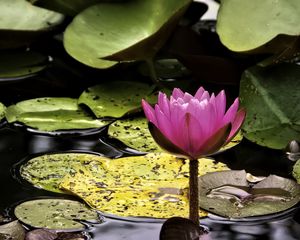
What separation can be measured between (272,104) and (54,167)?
60 cm

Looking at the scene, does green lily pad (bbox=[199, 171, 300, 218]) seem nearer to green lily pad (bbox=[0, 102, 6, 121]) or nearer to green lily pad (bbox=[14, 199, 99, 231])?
green lily pad (bbox=[14, 199, 99, 231])

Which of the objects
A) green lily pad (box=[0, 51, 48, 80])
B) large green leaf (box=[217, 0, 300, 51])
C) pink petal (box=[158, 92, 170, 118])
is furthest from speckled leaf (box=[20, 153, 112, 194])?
green lily pad (box=[0, 51, 48, 80])

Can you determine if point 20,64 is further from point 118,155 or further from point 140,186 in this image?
point 140,186

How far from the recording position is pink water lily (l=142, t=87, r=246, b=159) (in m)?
1.37

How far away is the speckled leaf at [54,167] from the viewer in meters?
1.69

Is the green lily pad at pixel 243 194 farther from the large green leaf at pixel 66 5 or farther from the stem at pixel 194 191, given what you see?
the large green leaf at pixel 66 5

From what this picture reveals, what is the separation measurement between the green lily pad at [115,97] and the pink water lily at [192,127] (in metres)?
0.68

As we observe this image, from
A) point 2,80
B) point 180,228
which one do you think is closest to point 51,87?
point 2,80

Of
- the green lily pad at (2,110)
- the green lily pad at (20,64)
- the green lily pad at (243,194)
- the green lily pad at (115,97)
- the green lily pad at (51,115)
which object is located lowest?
the green lily pad at (20,64)

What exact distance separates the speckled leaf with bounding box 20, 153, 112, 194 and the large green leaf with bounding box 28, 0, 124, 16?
696 mm

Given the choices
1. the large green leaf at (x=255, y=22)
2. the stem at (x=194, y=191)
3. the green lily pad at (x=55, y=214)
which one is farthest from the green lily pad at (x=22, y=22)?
the stem at (x=194, y=191)

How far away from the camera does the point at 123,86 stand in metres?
2.24

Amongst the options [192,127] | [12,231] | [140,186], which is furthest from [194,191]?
[12,231]

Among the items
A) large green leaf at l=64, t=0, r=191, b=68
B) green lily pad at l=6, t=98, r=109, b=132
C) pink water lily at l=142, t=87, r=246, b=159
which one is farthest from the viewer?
large green leaf at l=64, t=0, r=191, b=68
